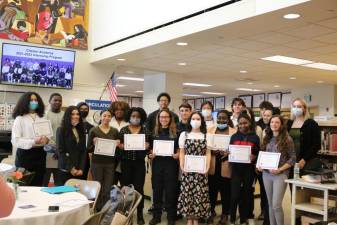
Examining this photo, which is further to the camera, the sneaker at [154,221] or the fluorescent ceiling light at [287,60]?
the fluorescent ceiling light at [287,60]

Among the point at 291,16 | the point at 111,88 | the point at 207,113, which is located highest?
the point at 291,16

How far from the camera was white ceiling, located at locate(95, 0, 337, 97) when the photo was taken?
4.80 metres

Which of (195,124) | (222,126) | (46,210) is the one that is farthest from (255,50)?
(46,210)

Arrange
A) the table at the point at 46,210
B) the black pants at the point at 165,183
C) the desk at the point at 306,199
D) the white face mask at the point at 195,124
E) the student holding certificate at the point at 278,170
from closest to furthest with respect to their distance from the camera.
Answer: the table at the point at 46,210 → the desk at the point at 306,199 → the student holding certificate at the point at 278,170 → the white face mask at the point at 195,124 → the black pants at the point at 165,183

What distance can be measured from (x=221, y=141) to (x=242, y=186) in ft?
2.12

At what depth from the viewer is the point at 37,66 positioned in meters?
7.61

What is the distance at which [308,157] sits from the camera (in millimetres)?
4508

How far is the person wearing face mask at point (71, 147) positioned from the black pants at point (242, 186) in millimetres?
1986

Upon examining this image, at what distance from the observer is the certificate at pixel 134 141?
484cm

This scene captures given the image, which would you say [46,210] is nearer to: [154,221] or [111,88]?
[154,221]

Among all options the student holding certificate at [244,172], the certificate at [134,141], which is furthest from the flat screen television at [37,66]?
the student holding certificate at [244,172]

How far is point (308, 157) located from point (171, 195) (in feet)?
5.91

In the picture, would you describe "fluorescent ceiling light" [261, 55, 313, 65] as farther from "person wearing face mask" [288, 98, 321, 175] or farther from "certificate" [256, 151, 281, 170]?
"certificate" [256, 151, 281, 170]

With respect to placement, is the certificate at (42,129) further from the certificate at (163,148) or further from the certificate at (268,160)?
the certificate at (268,160)
